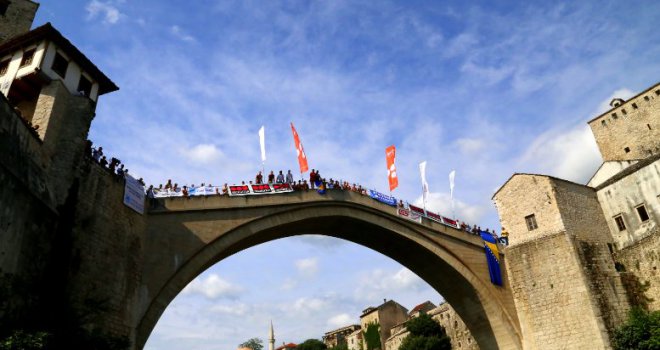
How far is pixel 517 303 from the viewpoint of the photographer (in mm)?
24969

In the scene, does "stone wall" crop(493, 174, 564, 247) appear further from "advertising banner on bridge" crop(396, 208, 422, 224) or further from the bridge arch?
"advertising banner on bridge" crop(396, 208, 422, 224)

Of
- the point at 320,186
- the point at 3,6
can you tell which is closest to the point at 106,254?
the point at 320,186

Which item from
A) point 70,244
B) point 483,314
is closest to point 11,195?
point 70,244

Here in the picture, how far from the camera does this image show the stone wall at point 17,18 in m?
25.1

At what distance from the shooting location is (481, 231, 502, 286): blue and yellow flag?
995 inches

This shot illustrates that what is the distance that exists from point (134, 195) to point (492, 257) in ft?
57.5

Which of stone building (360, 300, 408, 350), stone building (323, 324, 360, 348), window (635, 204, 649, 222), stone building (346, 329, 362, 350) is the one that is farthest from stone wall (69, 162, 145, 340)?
stone building (323, 324, 360, 348)

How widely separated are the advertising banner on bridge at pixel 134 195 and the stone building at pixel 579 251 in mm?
17999

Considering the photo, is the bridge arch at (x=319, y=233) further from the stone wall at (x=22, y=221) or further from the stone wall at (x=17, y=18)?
the stone wall at (x=17, y=18)

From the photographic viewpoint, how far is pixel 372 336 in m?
58.7

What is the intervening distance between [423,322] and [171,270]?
35093 millimetres

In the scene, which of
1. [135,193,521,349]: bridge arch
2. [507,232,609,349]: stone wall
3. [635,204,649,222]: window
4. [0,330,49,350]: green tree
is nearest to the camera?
[0,330,49,350]: green tree

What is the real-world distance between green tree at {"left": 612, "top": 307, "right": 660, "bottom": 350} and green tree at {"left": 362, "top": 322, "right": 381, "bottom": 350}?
1544 inches

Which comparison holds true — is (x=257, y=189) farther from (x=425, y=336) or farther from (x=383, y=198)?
(x=425, y=336)
